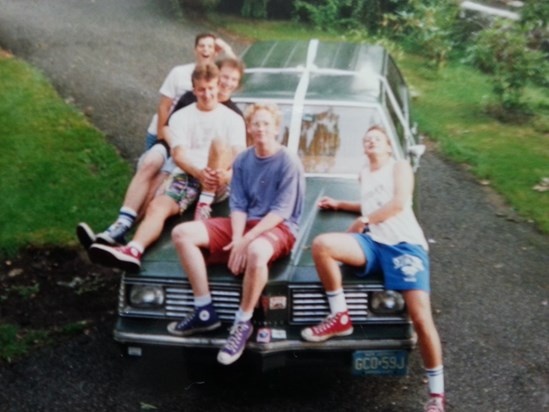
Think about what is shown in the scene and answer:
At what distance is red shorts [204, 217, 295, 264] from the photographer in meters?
4.79

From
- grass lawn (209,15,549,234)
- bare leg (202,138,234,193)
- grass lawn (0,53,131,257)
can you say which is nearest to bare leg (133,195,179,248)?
bare leg (202,138,234,193)

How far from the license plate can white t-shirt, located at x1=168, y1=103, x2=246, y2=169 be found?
190 cm

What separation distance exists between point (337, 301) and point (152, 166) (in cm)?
204

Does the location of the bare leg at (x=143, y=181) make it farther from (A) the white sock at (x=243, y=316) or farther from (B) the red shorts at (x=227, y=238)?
(A) the white sock at (x=243, y=316)

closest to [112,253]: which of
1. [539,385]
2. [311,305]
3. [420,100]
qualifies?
[311,305]

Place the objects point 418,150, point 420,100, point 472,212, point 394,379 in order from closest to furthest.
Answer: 1. point 394,379
2. point 418,150
3. point 472,212
4. point 420,100

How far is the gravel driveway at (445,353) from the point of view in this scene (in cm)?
508

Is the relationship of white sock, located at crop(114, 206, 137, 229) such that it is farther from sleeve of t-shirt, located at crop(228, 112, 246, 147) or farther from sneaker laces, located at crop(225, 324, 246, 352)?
sneaker laces, located at crop(225, 324, 246, 352)

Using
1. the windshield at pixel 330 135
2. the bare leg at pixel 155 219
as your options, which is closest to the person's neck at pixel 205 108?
the windshield at pixel 330 135

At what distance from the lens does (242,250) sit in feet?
15.5

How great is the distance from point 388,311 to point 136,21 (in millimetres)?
13522

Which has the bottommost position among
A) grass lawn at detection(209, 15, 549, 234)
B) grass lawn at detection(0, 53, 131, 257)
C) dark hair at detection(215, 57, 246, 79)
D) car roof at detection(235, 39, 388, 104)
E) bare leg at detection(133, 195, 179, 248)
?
grass lawn at detection(0, 53, 131, 257)

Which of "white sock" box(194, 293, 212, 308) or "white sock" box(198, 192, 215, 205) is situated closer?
"white sock" box(194, 293, 212, 308)

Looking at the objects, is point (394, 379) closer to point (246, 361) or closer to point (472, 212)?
point (246, 361)
